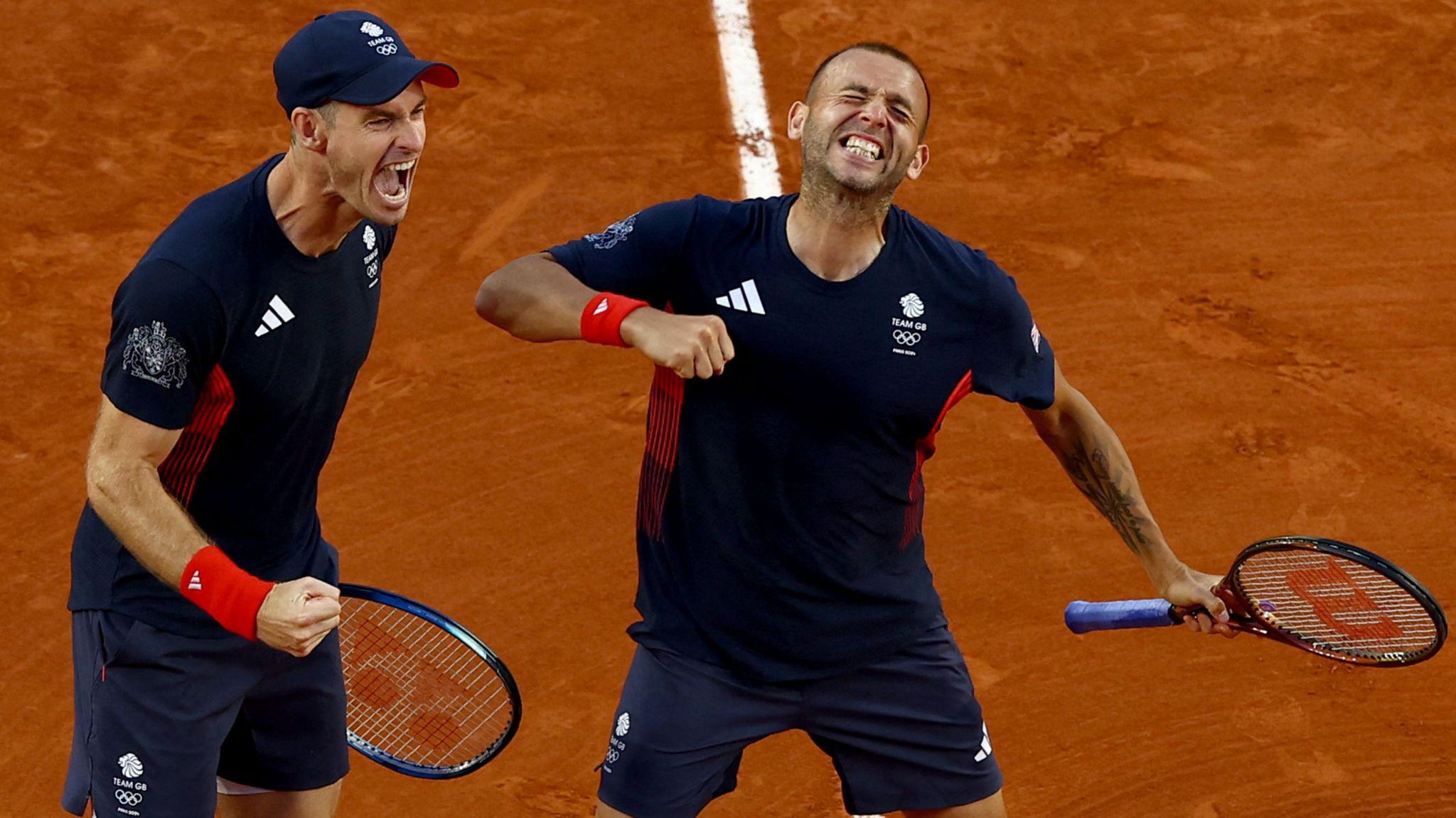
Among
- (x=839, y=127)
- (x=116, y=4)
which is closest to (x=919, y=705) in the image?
(x=839, y=127)

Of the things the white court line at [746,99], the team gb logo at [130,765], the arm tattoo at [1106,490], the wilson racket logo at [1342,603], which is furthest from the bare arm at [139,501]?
the white court line at [746,99]

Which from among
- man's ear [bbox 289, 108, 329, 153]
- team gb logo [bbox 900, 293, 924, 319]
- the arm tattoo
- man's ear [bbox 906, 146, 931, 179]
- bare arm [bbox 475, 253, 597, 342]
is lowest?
the arm tattoo

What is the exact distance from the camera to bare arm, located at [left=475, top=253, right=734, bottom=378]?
443 cm

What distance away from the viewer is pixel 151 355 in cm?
454

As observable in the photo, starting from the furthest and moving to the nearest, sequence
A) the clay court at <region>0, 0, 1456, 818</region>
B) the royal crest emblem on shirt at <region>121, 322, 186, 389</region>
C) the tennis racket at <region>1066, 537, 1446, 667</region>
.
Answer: the clay court at <region>0, 0, 1456, 818</region> → the tennis racket at <region>1066, 537, 1446, 667</region> → the royal crest emblem on shirt at <region>121, 322, 186, 389</region>

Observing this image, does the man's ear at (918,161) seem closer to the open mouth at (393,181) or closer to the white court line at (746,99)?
the open mouth at (393,181)

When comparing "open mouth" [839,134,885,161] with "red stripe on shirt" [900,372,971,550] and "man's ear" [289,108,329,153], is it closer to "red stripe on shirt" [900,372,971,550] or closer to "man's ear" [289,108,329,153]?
"red stripe on shirt" [900,372,971,550]

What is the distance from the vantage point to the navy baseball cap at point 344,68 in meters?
4.69

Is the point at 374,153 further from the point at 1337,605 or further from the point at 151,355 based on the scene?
the point at 1337,605

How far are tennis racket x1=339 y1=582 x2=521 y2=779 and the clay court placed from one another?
2.36ft

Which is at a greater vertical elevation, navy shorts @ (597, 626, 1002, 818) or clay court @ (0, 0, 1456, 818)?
navy shorts @ (597, 626, 1002, 818)

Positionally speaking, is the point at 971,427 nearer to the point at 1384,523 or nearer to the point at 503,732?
the point at 1384,523

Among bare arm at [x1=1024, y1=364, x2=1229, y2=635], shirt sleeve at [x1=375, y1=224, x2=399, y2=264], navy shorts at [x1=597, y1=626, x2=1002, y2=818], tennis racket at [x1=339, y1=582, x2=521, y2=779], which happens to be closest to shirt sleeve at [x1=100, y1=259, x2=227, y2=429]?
shirt sleeve at [x1=375, y1=224, x2=399, y2=264]

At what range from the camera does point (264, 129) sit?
10562 mm
